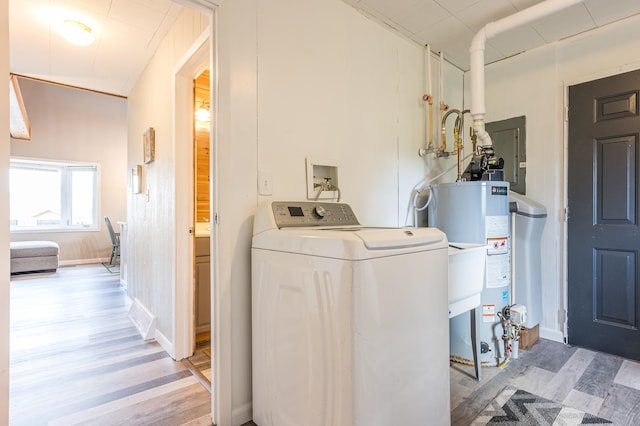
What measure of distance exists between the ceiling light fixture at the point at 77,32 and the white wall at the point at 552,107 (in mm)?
3415

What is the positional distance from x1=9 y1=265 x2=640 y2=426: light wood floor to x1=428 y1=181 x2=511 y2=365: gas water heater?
0.14 meters

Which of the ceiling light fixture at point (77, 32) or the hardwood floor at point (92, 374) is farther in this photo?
the ceiling light fixture at point (77, 32)

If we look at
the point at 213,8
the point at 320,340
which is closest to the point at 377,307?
the point at 320,340

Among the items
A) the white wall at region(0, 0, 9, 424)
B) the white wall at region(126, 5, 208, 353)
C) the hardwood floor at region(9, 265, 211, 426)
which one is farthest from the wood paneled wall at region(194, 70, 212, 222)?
the white wall at region(0, 0, 9, 424)

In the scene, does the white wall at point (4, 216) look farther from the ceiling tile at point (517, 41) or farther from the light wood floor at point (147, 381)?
the ceiling tile at point (517, 41)

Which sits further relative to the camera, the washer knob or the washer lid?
the washer knob

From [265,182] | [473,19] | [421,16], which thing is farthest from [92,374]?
[473,19]

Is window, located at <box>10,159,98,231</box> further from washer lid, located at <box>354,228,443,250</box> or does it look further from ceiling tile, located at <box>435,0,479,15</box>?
washer lid, located at <box>354,228,443,250</box>

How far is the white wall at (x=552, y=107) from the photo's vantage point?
2393 mm

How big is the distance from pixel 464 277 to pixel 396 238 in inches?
32.6

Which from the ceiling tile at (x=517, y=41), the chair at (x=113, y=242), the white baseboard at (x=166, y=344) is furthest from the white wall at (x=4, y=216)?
the chair at (x=113, y=242)

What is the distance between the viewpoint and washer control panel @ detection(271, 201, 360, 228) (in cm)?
156

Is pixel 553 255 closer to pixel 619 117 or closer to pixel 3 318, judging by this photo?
pixel 619 117

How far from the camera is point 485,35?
2303 millimetres
